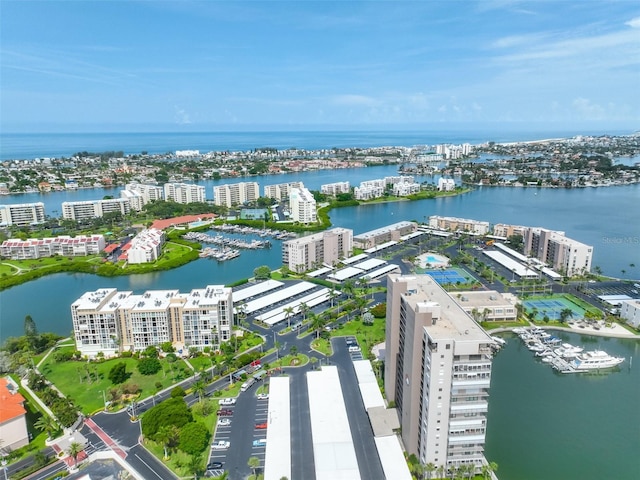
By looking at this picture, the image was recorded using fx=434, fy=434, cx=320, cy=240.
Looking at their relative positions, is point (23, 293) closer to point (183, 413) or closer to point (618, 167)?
point (183, 413)

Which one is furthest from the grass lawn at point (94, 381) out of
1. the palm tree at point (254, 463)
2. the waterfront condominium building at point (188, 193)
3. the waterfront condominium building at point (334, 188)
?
the waterfront condominium building at point (334, 188)

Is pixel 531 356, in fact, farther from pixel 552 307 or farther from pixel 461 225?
pixel 461 225

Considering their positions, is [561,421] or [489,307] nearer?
[561,421]

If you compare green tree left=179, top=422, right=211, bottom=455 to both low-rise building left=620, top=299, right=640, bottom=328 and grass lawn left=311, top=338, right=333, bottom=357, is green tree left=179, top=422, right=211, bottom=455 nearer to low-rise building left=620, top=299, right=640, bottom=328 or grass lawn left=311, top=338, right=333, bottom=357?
grass lawn left=311, top=338, right=333, bottom=357

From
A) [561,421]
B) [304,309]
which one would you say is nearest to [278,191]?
[304,309]

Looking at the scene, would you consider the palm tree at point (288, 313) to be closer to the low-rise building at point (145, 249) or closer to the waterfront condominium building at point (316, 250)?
the waterfront condominium building at point (316, 250)

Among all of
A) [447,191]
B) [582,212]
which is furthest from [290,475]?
[447,191]
